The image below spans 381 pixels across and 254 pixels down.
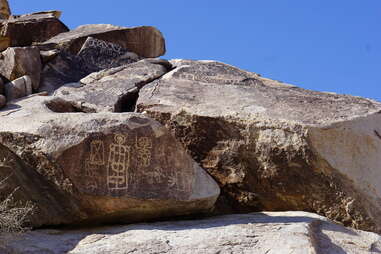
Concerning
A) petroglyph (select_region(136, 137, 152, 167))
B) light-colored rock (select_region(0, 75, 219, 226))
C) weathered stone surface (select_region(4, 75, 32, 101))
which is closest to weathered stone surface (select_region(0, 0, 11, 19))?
weathered stone surface (select_region(4, 75, 32, 101))

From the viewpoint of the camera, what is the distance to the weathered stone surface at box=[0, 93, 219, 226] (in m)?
4.15

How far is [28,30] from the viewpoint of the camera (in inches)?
332

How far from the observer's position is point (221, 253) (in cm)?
372

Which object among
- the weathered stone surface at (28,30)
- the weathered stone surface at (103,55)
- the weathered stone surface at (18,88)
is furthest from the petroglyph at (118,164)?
the weathered stone surface at (28,30)

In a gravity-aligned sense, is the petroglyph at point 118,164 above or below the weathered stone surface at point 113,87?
below

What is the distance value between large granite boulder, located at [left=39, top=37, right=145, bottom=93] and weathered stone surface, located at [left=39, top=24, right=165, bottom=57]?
23cm

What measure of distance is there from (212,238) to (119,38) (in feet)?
15.1

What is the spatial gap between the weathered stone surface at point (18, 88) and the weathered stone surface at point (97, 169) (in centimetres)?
123

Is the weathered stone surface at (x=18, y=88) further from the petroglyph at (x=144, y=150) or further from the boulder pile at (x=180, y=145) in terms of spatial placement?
the petroglyph at (x=144, y=150)

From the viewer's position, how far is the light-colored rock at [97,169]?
4.15 m

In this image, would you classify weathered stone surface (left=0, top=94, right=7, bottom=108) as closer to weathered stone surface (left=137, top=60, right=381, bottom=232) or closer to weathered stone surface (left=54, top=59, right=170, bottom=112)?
weathered stone surface (left=54, top=59, right=170, bottom=112)

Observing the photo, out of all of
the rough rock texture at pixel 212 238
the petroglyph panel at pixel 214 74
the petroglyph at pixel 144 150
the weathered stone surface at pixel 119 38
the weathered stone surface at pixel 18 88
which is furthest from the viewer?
the weathered stone surface at pixel 119 38

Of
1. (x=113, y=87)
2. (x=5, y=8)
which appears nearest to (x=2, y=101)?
(x=113, y=87)

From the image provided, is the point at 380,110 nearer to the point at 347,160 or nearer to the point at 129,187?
the point at 347,160
